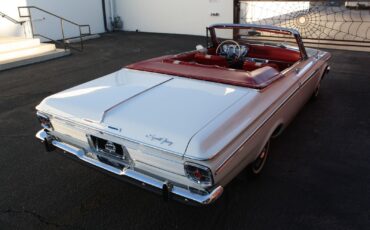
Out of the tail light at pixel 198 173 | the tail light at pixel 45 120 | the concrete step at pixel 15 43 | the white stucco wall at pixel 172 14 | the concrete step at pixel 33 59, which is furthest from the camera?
the white stucco wall at pixel 172 14

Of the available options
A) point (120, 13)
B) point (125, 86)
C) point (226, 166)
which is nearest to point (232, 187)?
point (226, 166)

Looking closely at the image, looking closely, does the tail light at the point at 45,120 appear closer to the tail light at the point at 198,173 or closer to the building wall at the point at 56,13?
the tail light at the point at 198,173

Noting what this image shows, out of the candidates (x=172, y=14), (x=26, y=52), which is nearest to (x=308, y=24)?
(x=172, y=14)

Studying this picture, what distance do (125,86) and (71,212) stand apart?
Result: 4.02 ft

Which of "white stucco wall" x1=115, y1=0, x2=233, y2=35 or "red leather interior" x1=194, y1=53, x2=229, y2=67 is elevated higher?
"white stucco wall" x1=115, y1=0, x2=233, y2=35

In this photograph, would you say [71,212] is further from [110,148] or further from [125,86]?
[125,86]

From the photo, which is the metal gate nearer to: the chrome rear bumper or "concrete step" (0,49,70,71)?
"concrete step" (0,49,70,71)

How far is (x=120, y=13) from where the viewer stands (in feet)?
46.1

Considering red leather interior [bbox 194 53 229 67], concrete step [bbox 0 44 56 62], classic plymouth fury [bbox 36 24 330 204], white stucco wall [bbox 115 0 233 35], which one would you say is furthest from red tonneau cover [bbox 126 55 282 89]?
white stucco wall [bbox 115 0 233 35]

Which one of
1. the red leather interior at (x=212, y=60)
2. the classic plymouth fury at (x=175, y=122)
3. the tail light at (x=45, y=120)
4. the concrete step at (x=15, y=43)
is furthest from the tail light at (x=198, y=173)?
the concrete step at (x=15, y=43)

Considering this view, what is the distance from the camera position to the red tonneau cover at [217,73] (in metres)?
3.01

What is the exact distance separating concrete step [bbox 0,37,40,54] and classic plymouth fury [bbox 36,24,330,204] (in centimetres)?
662

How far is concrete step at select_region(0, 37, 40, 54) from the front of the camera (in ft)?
28.4

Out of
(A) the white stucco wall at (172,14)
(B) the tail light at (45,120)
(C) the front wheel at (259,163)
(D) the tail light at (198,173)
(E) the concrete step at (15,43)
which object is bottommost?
(C) the front wheel at (259,163)
